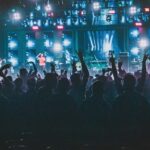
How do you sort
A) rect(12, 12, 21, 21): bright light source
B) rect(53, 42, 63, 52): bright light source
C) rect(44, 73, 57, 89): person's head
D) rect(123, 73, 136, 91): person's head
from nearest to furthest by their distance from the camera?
rect(123, 73, 136, 91): person's head → rect(44, 73, 57, 89): person's head → rect(53, 42, 63, 52): bright light source → rect(12, 12, 21, 21): bright light source

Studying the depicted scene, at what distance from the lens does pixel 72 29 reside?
27141 millimetres

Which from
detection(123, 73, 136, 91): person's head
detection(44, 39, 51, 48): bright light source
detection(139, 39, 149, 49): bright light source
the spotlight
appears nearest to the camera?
detection(123, 73, 136, 91): person's head

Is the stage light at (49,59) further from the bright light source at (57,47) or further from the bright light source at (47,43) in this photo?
the bright light source at (47,43)

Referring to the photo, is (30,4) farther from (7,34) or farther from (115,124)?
(115,124)

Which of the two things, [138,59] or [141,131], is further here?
[138,59]

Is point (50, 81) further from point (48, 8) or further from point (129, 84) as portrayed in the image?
point (48, 8)

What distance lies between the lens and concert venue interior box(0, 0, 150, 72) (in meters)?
26.5

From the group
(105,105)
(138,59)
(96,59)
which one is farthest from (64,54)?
(105,105)

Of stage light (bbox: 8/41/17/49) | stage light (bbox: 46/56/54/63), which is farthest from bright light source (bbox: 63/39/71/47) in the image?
stage light (bbox: 8/41/17/49)

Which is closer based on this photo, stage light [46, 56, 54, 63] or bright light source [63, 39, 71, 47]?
stage light [46, 56, 54, 63]

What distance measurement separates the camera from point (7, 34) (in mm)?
27922

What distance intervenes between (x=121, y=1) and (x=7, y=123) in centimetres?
2260

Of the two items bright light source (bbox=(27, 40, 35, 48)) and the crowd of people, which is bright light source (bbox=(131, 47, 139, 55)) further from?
the crowd of people

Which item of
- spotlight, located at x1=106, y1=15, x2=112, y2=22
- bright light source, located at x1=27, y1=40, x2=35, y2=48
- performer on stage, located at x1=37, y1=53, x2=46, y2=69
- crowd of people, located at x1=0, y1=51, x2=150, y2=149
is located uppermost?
spotlight, located at x1=106, y1=15, x2=112, y2=22
